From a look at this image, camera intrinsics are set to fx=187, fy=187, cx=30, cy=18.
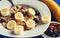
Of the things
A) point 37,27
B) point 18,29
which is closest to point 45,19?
point 37,27

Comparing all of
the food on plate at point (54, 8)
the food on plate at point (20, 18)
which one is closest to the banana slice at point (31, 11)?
the food on plate at point (20, 18)

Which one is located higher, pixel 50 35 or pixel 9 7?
pixel 9 7

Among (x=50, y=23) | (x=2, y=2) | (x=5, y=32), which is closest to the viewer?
(x=5, y=32)

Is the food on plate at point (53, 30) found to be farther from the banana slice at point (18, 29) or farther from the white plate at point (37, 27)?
the banana slice at point (18, 29)

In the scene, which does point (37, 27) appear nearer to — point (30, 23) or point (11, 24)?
point (30, 23)

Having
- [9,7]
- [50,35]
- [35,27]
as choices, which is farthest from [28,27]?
[9,7]

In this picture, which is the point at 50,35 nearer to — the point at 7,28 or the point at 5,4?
the point at 7,28

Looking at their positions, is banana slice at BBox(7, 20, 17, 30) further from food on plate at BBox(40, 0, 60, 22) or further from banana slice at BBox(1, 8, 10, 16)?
food on plate at BBox(40, 0, 60, 22)
